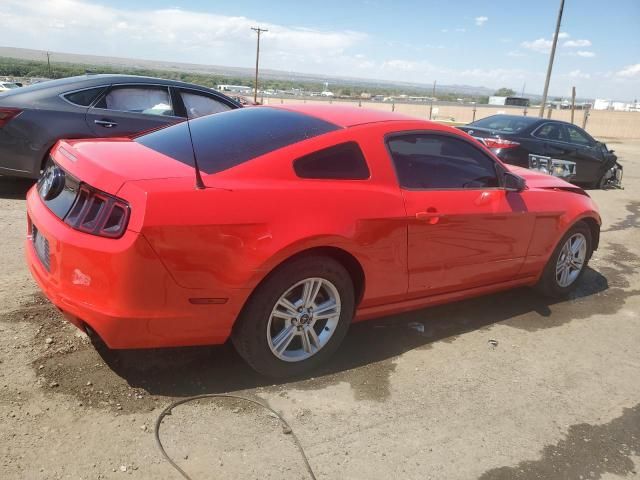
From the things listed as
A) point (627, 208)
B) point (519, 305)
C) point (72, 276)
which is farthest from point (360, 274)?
point (627, 208)

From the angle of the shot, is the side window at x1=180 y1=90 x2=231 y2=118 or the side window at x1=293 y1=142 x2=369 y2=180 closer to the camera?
the side window at x1=293 y1=142 x2=369 y2=180

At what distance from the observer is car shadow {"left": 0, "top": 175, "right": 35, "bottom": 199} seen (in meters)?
6.71

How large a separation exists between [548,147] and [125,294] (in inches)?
365

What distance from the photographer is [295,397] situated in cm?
298

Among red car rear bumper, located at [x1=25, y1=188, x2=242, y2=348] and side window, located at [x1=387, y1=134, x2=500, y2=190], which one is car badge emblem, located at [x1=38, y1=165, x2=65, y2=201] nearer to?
red car rear bumper, located at [x1=25, y1=188, x2=242, y2=348]

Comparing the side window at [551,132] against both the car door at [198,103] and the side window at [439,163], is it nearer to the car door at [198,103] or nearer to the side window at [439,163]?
the car door at [198,103]

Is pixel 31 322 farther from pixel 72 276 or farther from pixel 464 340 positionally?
pixel 464 340

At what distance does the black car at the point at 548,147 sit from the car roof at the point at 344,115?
6.37 metres

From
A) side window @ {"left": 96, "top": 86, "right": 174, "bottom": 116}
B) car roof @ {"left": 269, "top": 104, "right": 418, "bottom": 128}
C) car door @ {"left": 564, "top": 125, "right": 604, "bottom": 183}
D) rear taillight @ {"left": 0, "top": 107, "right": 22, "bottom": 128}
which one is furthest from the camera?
car door @ {"left": 564, "top": 125, "right": 604, "bottom": 183}

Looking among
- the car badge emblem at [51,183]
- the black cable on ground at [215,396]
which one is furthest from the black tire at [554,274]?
the car badge emblem at [51,183]

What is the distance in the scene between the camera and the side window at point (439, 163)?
11.4 ft

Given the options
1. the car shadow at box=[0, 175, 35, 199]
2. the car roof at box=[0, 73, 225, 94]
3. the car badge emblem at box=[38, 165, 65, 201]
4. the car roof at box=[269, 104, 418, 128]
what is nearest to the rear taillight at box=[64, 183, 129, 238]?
the car badge emblem at box=[38, 165, 65, 201]

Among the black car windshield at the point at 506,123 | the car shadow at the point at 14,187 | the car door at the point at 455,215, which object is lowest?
the car shadow at the point at 14,187

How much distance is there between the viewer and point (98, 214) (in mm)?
2561
